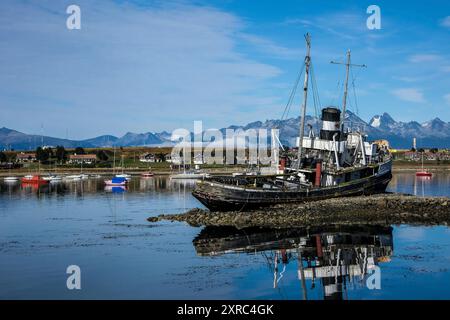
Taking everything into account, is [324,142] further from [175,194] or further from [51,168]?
[51,168]

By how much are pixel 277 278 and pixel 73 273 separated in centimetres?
1190

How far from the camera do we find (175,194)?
90062 mm

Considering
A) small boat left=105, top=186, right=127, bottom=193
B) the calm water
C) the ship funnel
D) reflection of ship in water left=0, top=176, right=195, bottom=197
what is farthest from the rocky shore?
small boat left=105, top=186, right=127, bottom=193

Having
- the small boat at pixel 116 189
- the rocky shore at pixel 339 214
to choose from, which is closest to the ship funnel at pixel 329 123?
the rocky shore at pixel 339 214

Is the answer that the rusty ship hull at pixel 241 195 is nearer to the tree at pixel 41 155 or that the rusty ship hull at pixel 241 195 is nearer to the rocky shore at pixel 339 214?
the rocky shore at pixel 339 214

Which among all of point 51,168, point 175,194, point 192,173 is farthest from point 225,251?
point 51,168

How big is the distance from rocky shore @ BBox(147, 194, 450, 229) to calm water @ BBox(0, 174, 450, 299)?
2.73 meters

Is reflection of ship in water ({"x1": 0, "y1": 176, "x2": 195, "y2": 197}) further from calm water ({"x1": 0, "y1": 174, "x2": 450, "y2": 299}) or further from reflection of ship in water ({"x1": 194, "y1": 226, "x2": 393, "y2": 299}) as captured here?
reflection of ship in water ({"x1": 194, "y1": 226, "x2": 393, "y2": 299})

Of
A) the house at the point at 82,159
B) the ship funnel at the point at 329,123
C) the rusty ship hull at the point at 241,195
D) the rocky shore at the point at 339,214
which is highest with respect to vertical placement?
the ship funnel at the point at 329,123

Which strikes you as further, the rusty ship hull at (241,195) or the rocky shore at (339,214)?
the rusty ship hull at (241,195)

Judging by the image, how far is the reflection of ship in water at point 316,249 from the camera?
2985cm

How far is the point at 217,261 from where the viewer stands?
34.6 meters

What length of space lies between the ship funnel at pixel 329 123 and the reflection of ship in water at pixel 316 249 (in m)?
18.4

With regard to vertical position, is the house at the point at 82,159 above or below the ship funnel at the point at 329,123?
below
